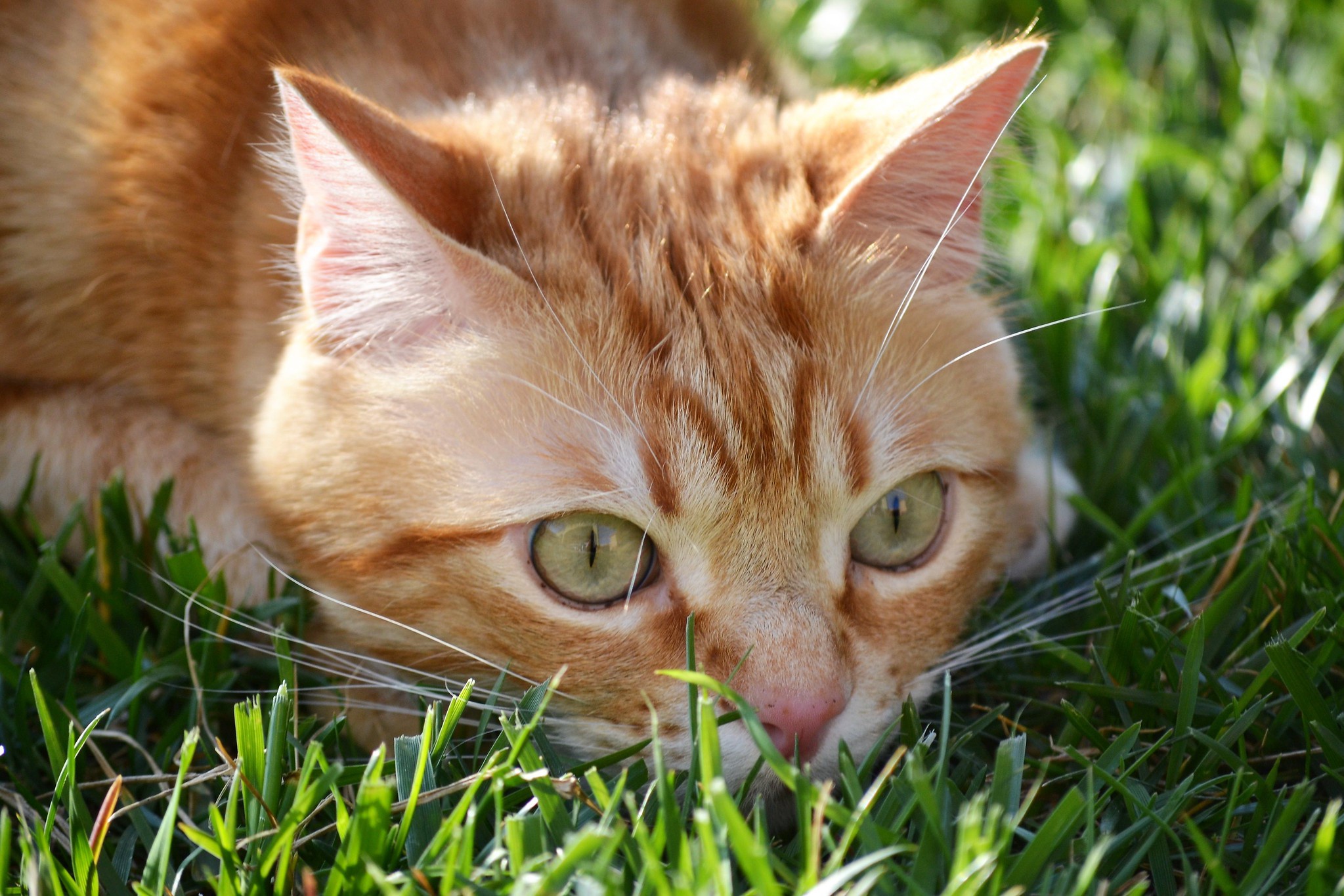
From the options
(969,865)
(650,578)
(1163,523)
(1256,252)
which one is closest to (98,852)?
(650,578)

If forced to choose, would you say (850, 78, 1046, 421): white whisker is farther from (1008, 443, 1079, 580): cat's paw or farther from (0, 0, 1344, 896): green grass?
(1008, 443, 1079, 580): cat's paw

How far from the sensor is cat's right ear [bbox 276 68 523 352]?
1497 mm

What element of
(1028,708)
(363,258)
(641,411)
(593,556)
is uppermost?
(363,258)

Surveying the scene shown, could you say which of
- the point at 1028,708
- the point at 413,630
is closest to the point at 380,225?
the point at 413,630

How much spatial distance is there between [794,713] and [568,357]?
0.57 m

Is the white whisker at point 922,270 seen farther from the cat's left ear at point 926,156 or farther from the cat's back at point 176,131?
the cat's back at point 176,131

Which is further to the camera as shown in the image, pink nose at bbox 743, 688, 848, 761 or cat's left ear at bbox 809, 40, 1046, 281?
cat's left ear at bbox 809, 40, 1046, 281

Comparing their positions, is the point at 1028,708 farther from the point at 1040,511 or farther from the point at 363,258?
the point at 363,258

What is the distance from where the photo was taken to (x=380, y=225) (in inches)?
64.1

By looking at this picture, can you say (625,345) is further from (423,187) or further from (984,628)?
(984,628)

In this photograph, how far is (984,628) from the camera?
1.96 metres

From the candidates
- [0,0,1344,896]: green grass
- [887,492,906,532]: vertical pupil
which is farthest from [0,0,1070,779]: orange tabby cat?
[0,0,1344,896]: green grass

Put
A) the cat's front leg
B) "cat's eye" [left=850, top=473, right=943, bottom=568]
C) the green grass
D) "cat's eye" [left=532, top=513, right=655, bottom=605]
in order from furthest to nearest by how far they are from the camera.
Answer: the cat's front leg
"cat's eye" [left=850, top=473, right=943, bottom=568]
"cat's eye" [left=532, top=513, right=655, bottom=605]
the green grass

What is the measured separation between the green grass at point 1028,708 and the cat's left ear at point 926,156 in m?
0.24
